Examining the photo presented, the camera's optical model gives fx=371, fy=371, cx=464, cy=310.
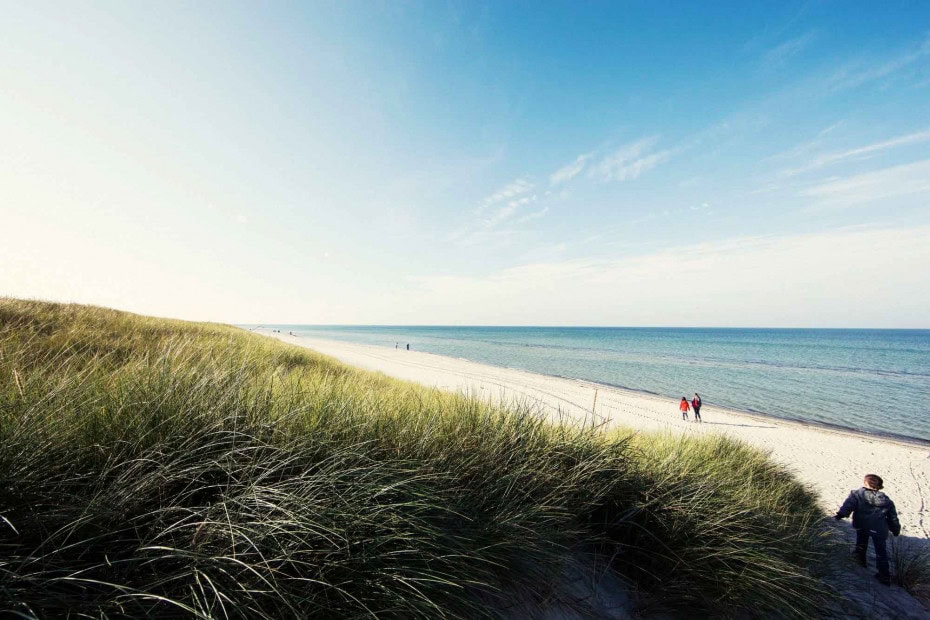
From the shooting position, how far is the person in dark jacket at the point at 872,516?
18.1 feet

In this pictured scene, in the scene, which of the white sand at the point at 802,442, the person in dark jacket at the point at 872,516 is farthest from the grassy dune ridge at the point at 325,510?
the person in dark jacket at the point at 872,516

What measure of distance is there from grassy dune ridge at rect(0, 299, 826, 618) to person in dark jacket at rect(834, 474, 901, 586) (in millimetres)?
2825

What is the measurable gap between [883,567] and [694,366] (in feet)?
143

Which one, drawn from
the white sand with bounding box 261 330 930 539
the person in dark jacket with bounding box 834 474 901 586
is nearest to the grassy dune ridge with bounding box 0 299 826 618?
the white sand with bounding box 261 330 930 539

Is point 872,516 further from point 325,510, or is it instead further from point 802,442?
point 802,442

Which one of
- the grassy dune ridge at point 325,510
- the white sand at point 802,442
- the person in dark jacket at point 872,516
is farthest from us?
the white sand at point 802,442

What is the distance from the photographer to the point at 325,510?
186 cm

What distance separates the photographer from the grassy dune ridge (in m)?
1.54

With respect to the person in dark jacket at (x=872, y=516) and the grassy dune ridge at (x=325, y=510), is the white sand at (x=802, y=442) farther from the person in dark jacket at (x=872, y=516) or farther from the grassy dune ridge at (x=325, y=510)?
the grassy dune ridge at (x=325, y=510)

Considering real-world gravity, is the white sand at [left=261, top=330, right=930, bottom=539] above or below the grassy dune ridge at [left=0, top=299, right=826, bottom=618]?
below

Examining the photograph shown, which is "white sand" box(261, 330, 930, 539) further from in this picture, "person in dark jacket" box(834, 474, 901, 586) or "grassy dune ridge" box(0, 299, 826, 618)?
"grassy dune ridge" box(0, 299, 826, 618)

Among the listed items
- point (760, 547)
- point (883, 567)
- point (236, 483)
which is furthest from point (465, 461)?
point (883, 567)

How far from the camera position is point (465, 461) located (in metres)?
3.09

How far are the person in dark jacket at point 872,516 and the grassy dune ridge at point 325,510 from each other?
9.27 ft
